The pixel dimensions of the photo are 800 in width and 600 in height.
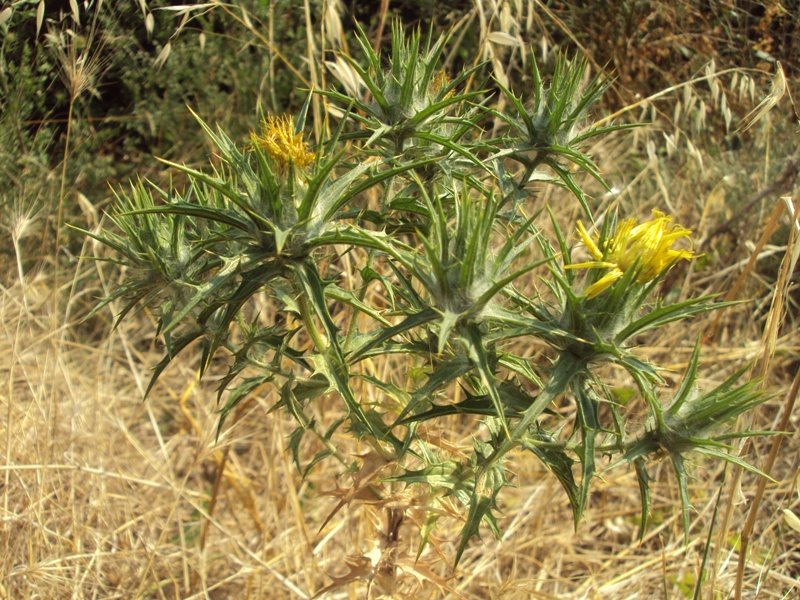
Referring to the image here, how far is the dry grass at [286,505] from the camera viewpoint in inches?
87.5

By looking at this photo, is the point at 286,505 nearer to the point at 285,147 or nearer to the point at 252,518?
the point at 252,518

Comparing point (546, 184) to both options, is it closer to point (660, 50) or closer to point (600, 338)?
point (600, 338)

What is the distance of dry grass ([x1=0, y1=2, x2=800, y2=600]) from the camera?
87.5 inches

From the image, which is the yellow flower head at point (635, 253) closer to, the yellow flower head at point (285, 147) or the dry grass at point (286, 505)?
the yellow flower head at point (285, 147)

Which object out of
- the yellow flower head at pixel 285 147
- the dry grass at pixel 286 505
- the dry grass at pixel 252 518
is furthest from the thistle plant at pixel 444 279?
the dry grass at pixel 252 518

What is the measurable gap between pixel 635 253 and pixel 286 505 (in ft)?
6.06

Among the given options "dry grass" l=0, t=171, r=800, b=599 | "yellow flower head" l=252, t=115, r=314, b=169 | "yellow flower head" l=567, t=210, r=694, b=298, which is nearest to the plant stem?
"yellow flower head" l=567, t=210, r=694, b=298

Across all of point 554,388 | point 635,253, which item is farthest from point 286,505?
point 635,253

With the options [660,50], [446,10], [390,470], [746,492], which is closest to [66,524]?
[390,470]

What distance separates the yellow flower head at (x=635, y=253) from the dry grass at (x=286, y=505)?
699 millimetres

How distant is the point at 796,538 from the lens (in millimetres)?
2625

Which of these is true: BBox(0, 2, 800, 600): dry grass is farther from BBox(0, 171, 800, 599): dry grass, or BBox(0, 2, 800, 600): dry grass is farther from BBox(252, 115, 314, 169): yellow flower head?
BBox(252, 115, 314, 169): yellow flower head

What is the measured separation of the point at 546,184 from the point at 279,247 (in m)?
0.77

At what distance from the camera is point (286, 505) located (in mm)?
2570
